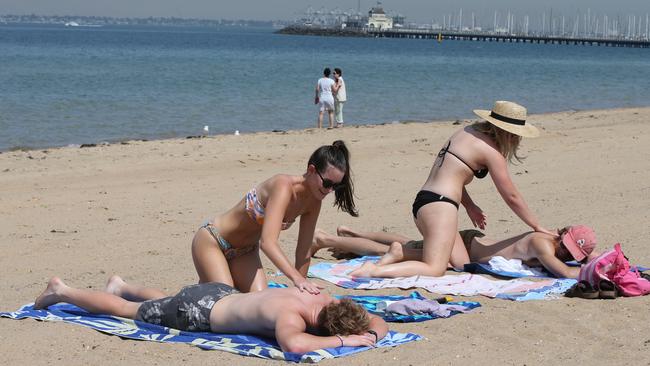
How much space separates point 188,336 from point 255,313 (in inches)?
18.5

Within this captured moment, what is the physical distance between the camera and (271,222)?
561cm

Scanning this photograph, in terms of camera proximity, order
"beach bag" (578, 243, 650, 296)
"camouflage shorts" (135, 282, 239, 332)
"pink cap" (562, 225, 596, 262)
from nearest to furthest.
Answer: "camouflage shorts" (135, 282, 239, 332), "beach bag" (578, 243, 650, 296), "pink cap" (562, 225, 596, 262)

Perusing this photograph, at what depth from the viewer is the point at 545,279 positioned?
22.6 feet

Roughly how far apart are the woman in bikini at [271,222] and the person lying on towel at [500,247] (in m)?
1.02

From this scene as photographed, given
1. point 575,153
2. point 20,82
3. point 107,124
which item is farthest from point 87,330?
point 20,82

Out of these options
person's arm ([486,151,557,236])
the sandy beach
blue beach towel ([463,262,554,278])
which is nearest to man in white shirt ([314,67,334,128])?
the sandy beach

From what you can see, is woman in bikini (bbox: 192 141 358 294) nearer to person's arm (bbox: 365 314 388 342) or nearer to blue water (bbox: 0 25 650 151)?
person's arm (bbox: 365 314 388 342)

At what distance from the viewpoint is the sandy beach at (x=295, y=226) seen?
5.22 metres

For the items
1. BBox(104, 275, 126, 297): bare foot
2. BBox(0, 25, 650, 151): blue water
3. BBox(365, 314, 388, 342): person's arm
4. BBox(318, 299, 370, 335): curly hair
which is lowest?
BBox(0, 25, 650, 151): blue water

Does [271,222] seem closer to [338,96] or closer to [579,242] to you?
[579,242]

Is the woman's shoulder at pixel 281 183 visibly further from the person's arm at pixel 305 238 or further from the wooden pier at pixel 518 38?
the wooden pier at pixel 518 38

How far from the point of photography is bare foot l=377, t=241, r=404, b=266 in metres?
7.07

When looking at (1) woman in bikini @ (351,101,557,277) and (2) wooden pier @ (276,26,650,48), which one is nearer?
(1) woman in bikini @ (351,101,557,277)

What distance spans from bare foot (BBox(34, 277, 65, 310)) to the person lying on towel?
2.15 m
